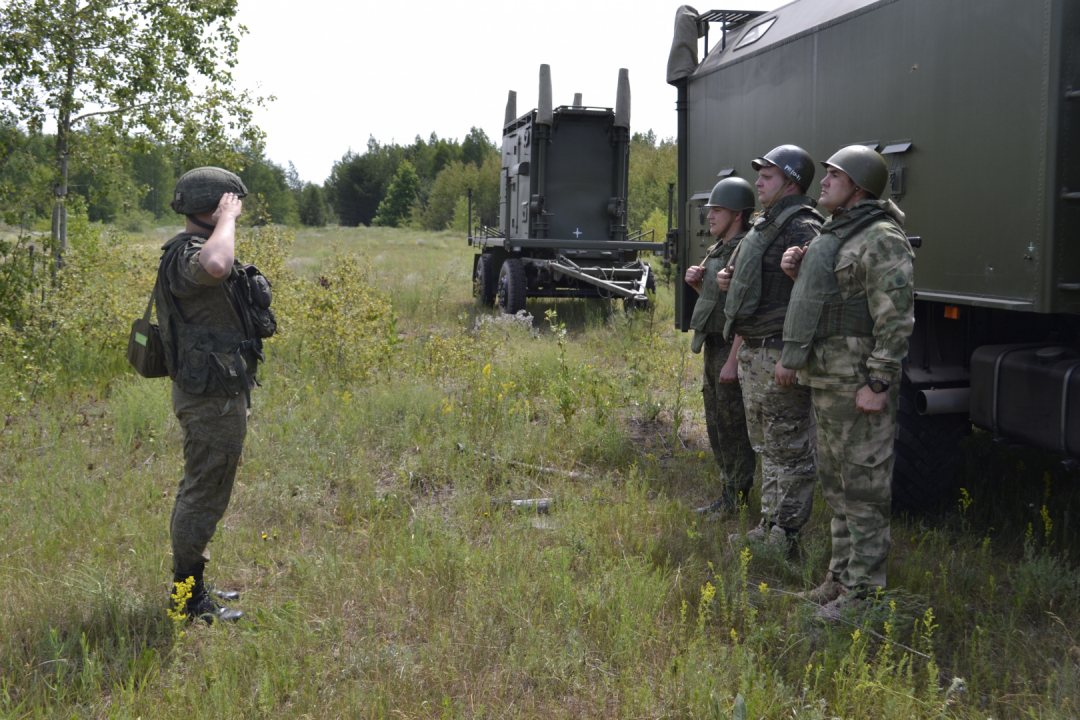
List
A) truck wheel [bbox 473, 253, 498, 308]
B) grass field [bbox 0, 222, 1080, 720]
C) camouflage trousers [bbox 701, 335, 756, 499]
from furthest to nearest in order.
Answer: truck wheel [bbox 473, 253, 498, 308]
camouflage trousers [bbox 701, 335, 756, 499]
grass field [bbox 0, 222, 1080, 720]

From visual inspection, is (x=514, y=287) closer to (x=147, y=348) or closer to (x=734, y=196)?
(x=734, y=196)

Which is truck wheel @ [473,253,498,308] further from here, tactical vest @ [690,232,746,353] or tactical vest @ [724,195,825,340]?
tactical vest @ [724,195,825,340]

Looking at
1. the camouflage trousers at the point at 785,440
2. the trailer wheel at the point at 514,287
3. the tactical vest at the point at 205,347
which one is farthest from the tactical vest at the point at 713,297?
the trailer wheel at the point at 514,287

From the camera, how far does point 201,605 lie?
3416mm

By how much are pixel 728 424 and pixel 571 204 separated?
27.4ft

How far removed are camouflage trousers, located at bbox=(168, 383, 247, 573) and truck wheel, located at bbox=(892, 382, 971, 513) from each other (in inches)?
121

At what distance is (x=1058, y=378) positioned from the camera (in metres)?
3.35

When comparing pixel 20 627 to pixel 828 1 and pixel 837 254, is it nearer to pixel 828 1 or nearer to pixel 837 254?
pixel 837 254

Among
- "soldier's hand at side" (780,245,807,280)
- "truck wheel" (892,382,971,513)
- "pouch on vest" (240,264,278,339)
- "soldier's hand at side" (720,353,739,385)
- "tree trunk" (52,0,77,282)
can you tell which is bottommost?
"truck wheel" (892,382,971,513)

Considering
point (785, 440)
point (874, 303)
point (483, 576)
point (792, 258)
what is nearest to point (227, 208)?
point (483, 576)

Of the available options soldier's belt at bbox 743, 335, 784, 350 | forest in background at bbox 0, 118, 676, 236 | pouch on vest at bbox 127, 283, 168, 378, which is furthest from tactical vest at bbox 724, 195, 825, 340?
forest in background at bbox 0, 118, 676, 236

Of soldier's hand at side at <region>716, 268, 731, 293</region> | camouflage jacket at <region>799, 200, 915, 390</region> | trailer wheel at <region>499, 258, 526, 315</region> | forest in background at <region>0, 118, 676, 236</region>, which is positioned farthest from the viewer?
trailer wheel at <region>499, 258, 526, 315</region>

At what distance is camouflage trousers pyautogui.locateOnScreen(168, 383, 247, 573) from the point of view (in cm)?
332

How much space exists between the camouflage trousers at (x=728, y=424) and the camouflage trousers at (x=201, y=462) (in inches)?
96.4
